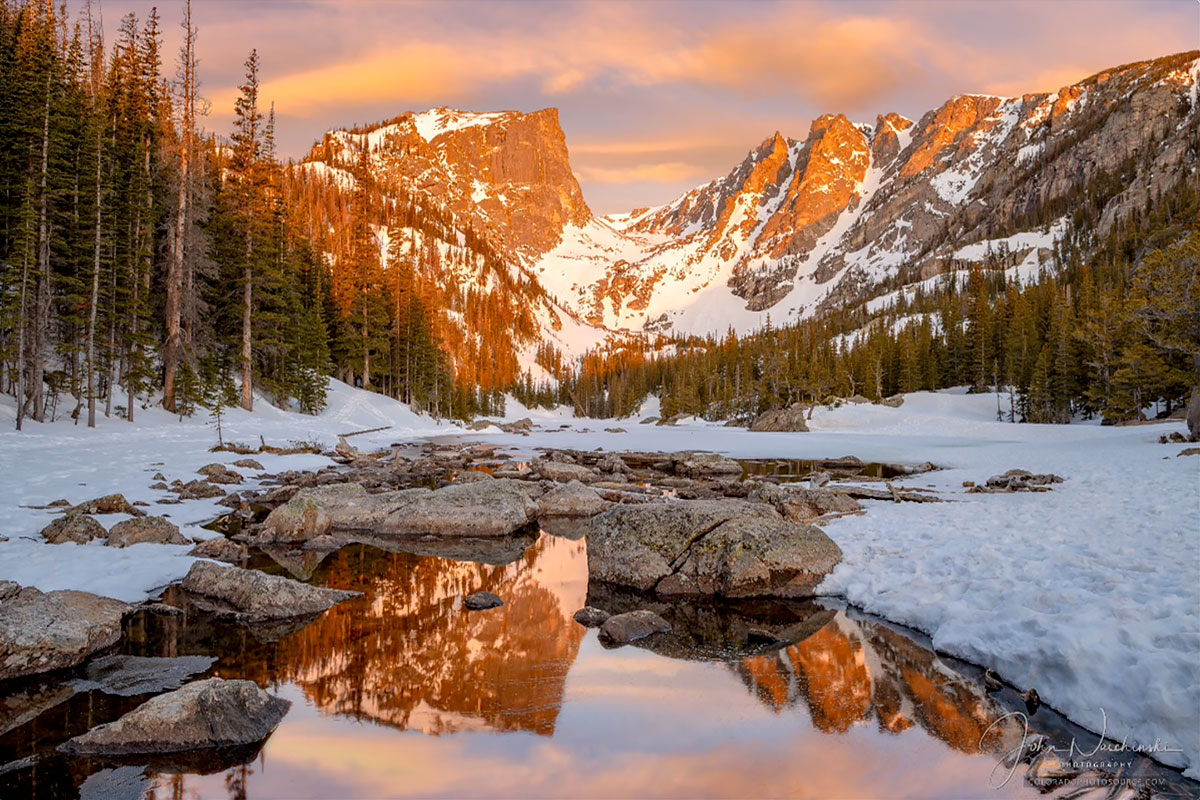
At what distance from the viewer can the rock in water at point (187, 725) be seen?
187 inches

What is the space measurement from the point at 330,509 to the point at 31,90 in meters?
24.0

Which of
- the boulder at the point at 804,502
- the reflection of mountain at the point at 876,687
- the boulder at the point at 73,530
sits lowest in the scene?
the reflection of mountain at the point at 876,687

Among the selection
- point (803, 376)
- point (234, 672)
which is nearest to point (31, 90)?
point (234, 672)

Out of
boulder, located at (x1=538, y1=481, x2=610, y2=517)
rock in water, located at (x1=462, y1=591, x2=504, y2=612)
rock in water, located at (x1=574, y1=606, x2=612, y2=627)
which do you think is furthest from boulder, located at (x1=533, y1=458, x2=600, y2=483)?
rock in water, located at (x1=574, y1=606, x2=612, y2=627)

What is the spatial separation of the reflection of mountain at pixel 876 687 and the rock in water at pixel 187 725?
4.71m

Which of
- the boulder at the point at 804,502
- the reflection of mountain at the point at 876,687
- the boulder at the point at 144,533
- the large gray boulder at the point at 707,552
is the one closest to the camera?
the reflection of mountain at the point at 876,687

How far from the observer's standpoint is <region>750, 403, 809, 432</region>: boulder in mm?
58625

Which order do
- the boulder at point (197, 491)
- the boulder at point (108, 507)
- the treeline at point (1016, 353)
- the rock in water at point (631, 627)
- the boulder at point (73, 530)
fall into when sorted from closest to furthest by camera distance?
the rock in water at point (631, 627)
the boulder at point (73, 530)
the boulder at point (108, 507)
the boulder at point (197, 491)
the treeline at point (1016, 353)

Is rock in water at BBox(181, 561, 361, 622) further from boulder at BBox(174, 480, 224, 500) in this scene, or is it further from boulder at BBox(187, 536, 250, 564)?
boulder at BBox(174, 480, 224, 500)

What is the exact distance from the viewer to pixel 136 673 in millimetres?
6113

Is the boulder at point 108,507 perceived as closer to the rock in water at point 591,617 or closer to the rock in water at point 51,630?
the rock in water at point 51,630

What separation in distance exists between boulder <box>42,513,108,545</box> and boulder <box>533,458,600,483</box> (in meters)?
14.1

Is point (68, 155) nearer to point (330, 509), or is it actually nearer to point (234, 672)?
point (330, 509)

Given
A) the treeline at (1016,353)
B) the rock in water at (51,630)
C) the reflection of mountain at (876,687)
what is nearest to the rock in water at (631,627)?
the reflection of mountain at (876,687)
